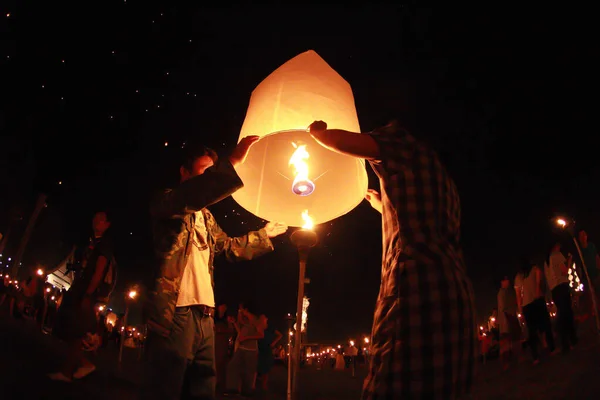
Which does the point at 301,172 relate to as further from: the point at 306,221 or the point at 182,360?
the point at 182,360

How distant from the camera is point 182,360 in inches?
86.3

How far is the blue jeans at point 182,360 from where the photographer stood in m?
2.13

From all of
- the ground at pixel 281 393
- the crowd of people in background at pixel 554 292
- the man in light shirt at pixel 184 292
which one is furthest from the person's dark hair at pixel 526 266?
the man in light shirt at pixel 184 292

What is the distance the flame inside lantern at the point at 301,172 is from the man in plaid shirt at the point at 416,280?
1.60ft

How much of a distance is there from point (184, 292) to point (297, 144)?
1.12 meters

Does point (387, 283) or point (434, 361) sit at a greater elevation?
point (387, 283)

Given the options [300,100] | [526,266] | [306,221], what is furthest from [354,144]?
[526,266]

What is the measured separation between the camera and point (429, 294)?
5.15 feet

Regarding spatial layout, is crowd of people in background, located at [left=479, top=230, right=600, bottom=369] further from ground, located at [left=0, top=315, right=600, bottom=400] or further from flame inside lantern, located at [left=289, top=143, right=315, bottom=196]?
flame inside lantern, located at [left=289, top=143, right=315, bottom=196]

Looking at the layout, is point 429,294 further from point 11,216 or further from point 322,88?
point 11,216

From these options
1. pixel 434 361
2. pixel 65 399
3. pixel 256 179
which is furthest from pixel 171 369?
pixel 65 399

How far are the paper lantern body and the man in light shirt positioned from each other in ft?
0.74

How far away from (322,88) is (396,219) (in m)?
0.86

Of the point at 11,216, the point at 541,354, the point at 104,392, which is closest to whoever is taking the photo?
the point at 104,392
